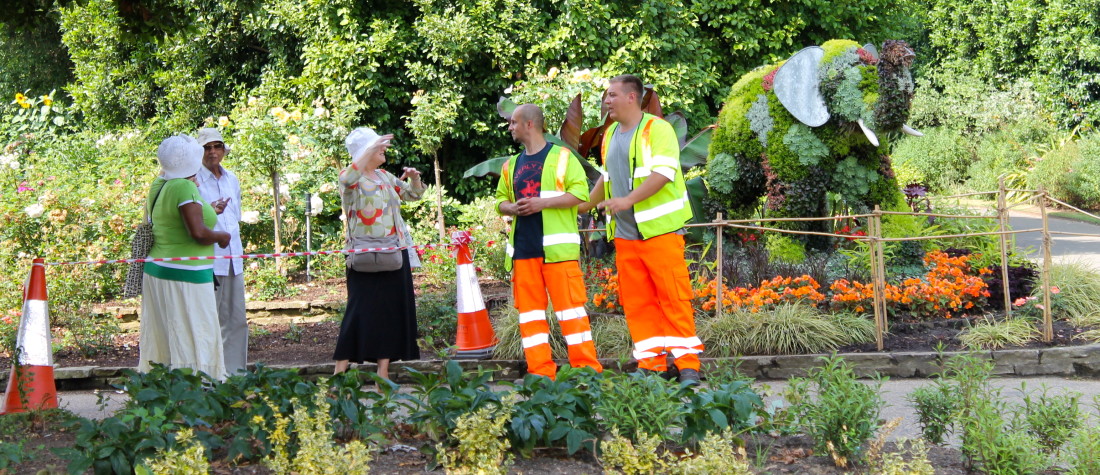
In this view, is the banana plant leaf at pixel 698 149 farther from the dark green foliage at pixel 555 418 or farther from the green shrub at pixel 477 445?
the green shrub at pixel 477 445

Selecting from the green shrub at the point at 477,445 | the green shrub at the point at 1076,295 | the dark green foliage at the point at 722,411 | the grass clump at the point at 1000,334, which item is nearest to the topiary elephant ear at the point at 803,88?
the green shrub at the point at 1076,295

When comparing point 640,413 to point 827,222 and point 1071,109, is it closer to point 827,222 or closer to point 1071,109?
point 827,222

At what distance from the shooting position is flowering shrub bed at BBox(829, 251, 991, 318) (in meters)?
7.81

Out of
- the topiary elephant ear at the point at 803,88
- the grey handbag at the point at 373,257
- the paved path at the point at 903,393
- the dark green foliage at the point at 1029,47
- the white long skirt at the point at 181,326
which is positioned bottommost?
the paved path at the point at 903,393

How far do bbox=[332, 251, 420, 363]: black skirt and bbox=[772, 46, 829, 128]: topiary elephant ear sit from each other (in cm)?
472

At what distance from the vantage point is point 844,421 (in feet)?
13.8

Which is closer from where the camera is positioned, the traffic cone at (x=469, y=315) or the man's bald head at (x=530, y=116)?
the man's bald head at (x=530, y=116)

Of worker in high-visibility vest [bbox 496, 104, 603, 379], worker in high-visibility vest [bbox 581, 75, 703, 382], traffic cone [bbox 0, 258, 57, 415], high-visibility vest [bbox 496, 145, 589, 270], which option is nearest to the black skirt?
worker in high-visibility vest [bbox 496, 104, 603, 379]

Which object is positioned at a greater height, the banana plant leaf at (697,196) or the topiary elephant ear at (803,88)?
the topiary elephant ear at (803,88)

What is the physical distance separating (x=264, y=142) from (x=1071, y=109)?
20521 mm

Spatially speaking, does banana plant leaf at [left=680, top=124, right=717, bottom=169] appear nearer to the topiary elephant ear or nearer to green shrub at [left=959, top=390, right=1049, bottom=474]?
the topiary elephant ear

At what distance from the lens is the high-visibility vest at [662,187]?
19.7 ft

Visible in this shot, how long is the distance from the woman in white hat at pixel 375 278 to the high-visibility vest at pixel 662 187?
1.47 meters

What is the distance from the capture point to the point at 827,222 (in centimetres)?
1055
